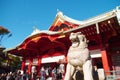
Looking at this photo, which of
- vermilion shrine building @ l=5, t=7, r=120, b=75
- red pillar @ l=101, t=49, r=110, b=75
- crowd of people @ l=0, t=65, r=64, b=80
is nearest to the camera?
vermilion shrine building @ l=5, t=7, r=120, b=75

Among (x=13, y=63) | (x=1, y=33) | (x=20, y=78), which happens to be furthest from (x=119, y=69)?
(x=1, y=33)

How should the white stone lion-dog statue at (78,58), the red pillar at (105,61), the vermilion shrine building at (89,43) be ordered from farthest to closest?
the red pillar at (105,61)
the vermilion shrine building at (89,43)
the white stone lion-dog statue at (78,58)

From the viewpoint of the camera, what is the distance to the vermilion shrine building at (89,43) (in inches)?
321

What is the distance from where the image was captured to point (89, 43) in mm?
10422

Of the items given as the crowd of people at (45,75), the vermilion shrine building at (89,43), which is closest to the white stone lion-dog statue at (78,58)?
the vermilion shrine building at (89,43)

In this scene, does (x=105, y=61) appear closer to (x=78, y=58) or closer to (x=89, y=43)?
(x=89, y=43)

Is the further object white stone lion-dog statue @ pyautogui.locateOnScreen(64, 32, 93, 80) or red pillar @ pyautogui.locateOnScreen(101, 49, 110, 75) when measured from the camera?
red pillar @ pyautogui.locateOnScreen(101, 49, 110, 75)

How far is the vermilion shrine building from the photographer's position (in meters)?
8.15

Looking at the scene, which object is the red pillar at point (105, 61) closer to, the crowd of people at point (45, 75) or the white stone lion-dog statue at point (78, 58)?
the crowd of people at point (45, 75)

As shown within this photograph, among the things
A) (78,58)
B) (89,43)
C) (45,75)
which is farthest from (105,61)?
(78,58)

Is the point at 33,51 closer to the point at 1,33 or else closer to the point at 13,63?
the point at 13,63

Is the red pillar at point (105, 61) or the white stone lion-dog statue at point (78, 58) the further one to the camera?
the red pillar at point (105, 61)

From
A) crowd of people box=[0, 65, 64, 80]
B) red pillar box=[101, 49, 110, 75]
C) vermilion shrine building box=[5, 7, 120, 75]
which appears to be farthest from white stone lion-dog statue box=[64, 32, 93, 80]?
crowd of people box=[0, 65, 64, 80]

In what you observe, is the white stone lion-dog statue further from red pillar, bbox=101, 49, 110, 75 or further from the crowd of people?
the crowd of people
